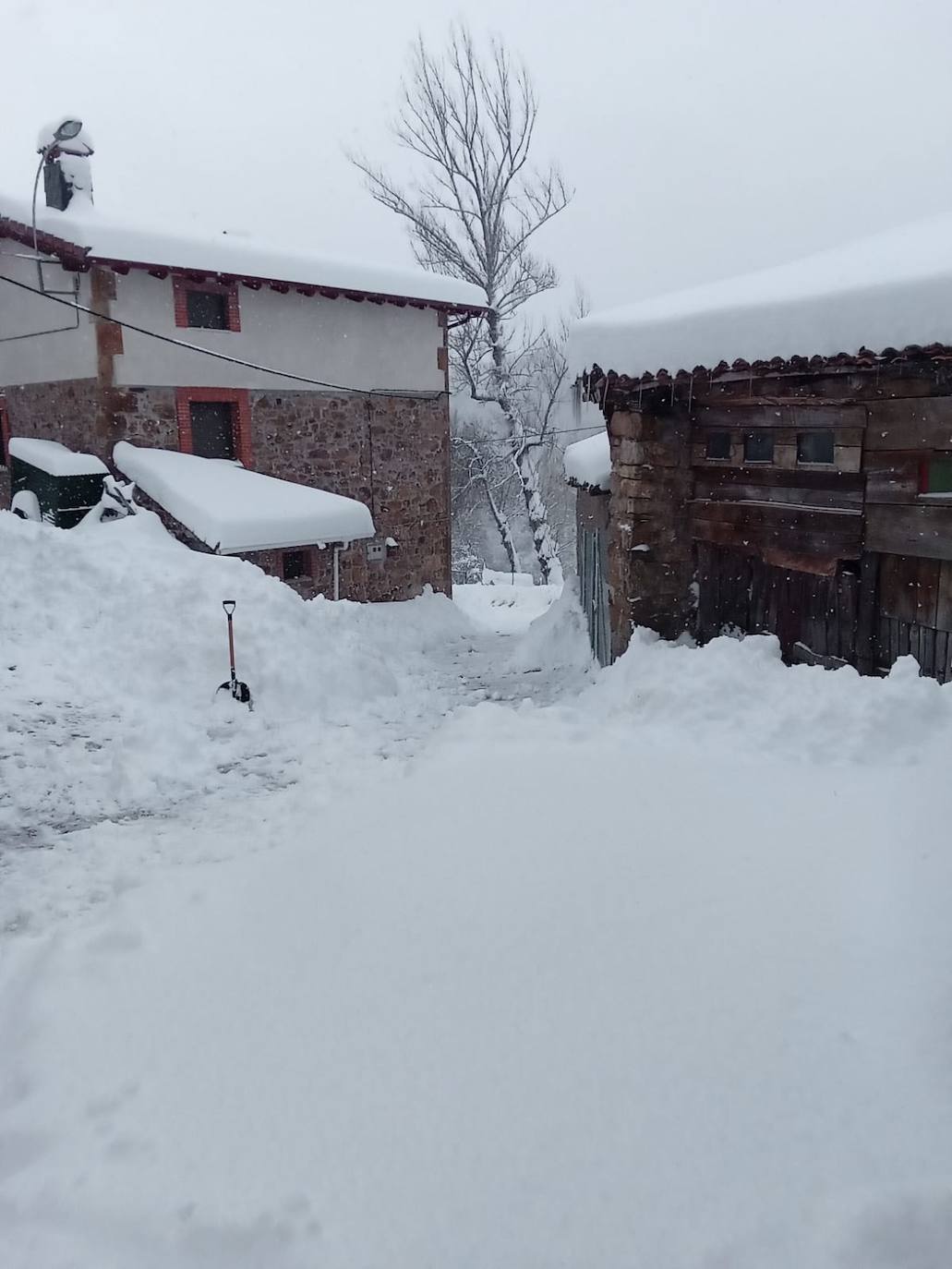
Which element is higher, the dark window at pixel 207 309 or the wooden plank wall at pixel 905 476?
the dark window at pixel 207 309

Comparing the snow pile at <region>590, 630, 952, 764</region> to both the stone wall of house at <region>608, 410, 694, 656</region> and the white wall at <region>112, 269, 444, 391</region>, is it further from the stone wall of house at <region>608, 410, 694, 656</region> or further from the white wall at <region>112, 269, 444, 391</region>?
the white wall at <region>112, 269, 444, 391</region>

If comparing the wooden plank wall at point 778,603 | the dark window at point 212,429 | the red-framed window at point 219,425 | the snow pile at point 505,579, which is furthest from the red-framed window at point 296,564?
the snow pile at point 505,579

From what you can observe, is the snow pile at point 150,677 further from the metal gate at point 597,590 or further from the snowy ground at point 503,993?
the metal gate at point 597,590

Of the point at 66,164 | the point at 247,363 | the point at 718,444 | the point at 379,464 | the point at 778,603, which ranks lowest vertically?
the point at 778,603

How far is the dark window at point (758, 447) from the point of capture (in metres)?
8.04

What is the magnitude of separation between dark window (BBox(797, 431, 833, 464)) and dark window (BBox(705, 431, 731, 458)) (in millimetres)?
961

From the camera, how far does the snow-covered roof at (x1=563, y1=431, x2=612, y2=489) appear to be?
11039mm

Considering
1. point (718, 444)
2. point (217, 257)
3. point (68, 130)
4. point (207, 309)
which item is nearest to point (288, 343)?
point (207, 309)

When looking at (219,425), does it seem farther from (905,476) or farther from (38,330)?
(905,476)

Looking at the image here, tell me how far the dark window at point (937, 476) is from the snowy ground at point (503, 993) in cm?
156

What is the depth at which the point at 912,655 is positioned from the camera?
6.80 metres


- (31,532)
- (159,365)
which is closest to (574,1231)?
(31,532)

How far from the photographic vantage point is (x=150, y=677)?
8.95 meters

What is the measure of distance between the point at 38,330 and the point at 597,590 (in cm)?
A: 1068
